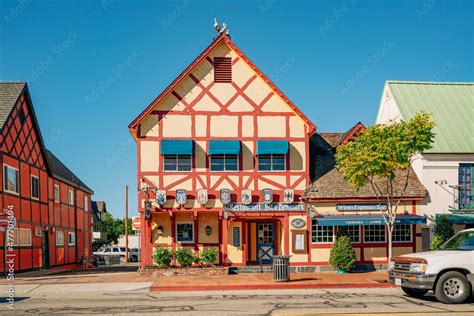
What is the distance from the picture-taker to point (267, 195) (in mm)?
24906

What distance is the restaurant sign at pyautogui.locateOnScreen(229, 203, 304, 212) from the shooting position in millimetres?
24984

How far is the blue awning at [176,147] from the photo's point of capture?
24.7 m

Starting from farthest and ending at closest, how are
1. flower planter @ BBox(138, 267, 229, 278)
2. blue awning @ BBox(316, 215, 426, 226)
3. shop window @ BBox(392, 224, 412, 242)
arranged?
shop window @ BBox(392, 224, 412, 242) < blue awning @ BBox(316, 215, 426, 226) < flower planter @ BBox(138, 267, 229, 278)

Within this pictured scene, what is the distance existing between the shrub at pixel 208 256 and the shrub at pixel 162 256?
138 centimetres

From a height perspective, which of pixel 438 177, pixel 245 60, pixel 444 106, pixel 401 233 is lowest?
pixel 401 233

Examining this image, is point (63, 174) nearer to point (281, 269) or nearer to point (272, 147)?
point (272, 147)

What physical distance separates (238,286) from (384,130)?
8240 millimetres

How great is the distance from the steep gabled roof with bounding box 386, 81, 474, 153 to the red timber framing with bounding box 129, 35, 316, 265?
6332 mm

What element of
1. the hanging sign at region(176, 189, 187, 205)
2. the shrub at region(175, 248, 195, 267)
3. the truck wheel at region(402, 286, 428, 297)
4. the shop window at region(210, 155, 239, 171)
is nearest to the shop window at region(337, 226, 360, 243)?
the shop window at region(210, 155, 239, 171)

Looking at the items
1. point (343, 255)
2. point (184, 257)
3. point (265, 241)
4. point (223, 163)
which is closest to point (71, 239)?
point (184, 257)

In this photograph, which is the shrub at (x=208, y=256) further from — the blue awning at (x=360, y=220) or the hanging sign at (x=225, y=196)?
the blue awning at (x=360, y=220)

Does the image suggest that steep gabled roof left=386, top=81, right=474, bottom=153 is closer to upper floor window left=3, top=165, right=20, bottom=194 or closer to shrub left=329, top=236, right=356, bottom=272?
shrub left=329, top=236, right=356, bottom=272

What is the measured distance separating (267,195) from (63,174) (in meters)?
18.1

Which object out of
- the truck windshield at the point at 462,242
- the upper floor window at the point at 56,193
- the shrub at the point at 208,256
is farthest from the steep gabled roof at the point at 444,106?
the upper floor window at the point at 56,193
